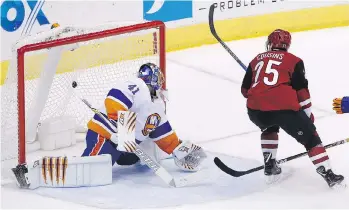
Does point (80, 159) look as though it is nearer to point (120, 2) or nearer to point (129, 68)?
point (129, 68)

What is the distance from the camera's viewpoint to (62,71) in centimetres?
546

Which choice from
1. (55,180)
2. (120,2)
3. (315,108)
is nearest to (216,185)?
(55,180)

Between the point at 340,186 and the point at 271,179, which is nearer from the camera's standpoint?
the point at 340,186

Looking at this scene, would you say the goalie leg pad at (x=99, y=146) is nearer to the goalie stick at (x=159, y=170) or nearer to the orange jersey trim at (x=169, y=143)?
the goalie stick at (x=159, y=170)

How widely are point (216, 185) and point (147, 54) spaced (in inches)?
41.2

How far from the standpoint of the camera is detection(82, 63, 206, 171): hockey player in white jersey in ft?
15.1

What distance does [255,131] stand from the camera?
5625 mm

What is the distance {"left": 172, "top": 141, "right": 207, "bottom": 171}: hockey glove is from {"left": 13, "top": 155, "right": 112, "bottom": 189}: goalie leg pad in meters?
0.38

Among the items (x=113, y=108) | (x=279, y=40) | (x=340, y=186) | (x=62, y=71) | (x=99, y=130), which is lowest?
(x=340, y=186)

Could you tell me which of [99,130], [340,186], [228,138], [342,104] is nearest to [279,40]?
[342,104]

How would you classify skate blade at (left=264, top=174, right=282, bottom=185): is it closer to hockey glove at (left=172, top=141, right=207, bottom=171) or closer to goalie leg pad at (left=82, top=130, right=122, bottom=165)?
hockey glove at (left=172, top=141, right=207, bottom=171)

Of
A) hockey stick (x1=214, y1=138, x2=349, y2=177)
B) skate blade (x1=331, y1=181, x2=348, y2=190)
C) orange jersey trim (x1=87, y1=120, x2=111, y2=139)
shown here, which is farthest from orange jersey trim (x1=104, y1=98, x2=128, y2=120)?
skate blade (x1=331, y1=181, x2=348, y2=190)

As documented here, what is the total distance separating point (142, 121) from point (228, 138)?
877 millimetres

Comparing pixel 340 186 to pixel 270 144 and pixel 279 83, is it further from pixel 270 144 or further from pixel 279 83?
pixel 279 83
